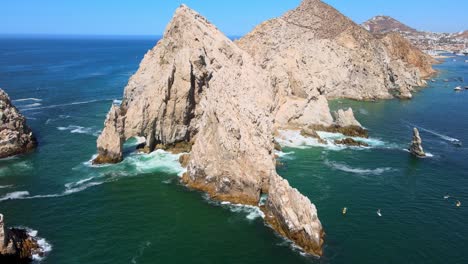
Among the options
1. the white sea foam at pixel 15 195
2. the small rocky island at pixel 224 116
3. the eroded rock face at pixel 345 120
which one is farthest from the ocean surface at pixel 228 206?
the eroded rock face at pixel 345 120

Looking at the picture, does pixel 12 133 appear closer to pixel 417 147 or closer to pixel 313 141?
pixel 313 141

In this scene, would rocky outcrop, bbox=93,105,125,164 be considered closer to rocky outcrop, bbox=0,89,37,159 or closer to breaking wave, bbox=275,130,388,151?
rocky outcrop, bbox=0,89,37,159

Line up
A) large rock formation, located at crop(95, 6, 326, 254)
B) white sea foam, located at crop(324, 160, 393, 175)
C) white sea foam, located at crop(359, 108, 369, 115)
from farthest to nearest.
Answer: white sea foam, located at crop(359, 108, 369, 115), white sea foam, located at crop(324, 160, 393, 175), large rock formation, located at crop(95, 6, 326, 254)

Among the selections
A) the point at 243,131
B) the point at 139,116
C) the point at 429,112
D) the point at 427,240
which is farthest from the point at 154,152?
the point at 429,112

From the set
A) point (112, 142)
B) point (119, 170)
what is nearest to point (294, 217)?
point (119, 170)

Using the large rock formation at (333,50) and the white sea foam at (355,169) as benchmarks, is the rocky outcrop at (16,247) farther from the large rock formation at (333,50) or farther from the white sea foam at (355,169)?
the large rock formation at (333,50)

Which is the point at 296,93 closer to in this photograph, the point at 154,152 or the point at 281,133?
the point at 281,133

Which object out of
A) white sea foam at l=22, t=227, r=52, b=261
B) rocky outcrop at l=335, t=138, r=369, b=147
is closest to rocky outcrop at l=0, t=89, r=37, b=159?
white sea foam at l=22, t=227, r=52, b=261

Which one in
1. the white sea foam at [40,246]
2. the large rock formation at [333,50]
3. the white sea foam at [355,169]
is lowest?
the white sea foam at [40,246]
